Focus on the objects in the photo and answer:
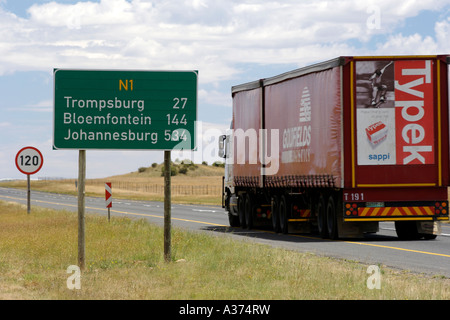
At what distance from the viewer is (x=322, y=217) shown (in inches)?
907

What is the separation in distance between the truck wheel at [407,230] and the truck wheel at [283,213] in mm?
3196

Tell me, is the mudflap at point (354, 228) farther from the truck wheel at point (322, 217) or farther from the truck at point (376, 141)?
the truck wheel at point (322, 217)

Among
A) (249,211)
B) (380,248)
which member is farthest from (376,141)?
(249,211)

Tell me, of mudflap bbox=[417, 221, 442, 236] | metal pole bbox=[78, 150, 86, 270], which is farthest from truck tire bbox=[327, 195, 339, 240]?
metal pole bbox=[78, 150, 86, 270]

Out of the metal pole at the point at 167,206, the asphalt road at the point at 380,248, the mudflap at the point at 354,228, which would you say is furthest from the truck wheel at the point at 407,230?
the metal pole at the point at 167,206

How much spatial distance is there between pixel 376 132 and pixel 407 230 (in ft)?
12.1

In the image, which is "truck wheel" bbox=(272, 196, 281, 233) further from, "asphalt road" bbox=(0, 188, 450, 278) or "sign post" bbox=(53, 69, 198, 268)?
"sign post" bbox=(53, 69, 198, 268)

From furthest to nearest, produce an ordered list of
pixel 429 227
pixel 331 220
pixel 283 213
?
1. pixel 283 213
2. pixel 331 220
3. pixel 429 227

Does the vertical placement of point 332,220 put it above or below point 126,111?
below

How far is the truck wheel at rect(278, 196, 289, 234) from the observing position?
2475 cm

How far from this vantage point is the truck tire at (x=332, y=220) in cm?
2197

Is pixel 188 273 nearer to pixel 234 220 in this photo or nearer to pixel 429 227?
pixel 429 227
